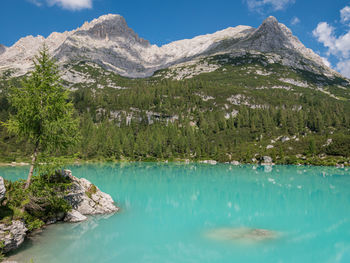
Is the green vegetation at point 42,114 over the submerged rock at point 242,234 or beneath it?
over

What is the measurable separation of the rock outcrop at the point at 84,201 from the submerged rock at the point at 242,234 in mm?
10573

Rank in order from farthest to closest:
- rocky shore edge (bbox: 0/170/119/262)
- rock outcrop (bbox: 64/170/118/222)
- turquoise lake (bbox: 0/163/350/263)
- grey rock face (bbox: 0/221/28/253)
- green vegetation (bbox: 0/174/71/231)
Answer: rock outcrop (bbox: 64/170/118/222), rocky shore edge (bbox: 0/170/119/262), green vegetation (bbox: 0/174/71/231), turquoise lake (bbox: 0/163/350/263), grey rock face (bbox: 0/221/28/253)

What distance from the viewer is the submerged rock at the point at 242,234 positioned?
17.9m

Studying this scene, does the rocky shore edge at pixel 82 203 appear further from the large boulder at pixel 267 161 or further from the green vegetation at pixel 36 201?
the large boulder at pixel 267 161

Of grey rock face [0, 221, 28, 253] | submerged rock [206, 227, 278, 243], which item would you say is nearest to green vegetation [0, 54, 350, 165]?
grey rock face [0, 221, 28, 253]

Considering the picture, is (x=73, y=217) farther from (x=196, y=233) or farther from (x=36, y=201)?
(x=196, y=233)

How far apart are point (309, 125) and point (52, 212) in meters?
152

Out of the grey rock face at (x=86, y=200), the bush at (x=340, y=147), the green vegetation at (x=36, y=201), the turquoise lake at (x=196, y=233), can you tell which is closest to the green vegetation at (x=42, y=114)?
the green vegetation at (x=36, y=201)

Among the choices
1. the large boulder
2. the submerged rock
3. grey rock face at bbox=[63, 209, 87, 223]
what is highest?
the large boulder

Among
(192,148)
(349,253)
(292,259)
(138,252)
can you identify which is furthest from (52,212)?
(192,148)

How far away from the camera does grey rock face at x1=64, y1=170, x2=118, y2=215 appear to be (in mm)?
21938

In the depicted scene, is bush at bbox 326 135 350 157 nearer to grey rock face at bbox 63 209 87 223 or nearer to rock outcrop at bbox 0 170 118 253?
rock outcrop at bbox 0 170 118 253

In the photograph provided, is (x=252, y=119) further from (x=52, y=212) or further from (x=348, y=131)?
(x=52, y=212)

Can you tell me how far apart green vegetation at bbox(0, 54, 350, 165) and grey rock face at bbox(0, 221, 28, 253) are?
72111 millimetres
